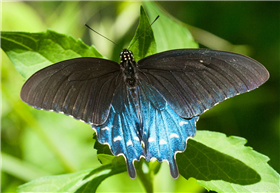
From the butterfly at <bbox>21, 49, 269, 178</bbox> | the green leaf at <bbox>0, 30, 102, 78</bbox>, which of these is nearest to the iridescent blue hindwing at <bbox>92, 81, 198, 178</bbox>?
the butterfly at <bbox>21, 49, 269, 178</bbox>

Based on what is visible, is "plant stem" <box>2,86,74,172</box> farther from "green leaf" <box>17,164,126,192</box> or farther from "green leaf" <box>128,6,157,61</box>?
"green leaf" <box>128,6,157,61</box>

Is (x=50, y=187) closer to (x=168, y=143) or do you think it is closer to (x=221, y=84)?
(x=168, y=143)

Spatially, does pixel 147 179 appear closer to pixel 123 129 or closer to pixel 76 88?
pixel 123 129

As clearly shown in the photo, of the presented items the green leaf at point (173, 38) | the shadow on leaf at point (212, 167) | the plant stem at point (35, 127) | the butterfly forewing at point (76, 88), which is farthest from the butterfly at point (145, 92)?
the plant stem at point (35, 127)

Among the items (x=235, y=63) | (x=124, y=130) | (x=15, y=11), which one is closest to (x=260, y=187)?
(x=235, y=63)

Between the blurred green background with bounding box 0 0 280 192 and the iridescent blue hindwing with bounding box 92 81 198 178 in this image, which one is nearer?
the iridescent blue hindwing with bounding box 92 81 198 178

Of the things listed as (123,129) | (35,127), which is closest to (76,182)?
(123,129)
